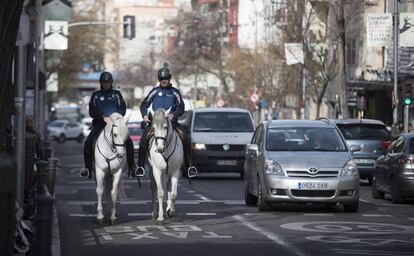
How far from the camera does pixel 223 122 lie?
118ft

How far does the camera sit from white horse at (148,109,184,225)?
18.8m

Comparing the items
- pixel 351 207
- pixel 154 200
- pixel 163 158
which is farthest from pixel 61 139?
pixel 163 158

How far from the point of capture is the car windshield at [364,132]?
109 ft

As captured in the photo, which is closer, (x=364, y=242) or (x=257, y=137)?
(x=364, y=242)

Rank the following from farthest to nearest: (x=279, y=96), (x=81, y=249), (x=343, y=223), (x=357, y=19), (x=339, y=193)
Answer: (x=279, y=96)
(x=357, y=19)
(x=339, y=193)
(x=343, y=223)
(x=81, y=249)

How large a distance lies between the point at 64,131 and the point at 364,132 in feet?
214

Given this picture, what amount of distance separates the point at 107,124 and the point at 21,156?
3.10 meters

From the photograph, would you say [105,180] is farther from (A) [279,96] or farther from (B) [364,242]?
(A) [279,96]

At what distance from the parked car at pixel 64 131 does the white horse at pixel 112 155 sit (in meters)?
75.0

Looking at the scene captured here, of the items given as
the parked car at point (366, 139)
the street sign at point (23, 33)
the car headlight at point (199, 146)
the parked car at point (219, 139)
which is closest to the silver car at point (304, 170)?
the street sign at point (23, 33)

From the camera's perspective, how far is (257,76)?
76188mm

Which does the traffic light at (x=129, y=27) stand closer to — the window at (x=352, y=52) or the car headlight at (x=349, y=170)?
the window at (x=352, y=52)

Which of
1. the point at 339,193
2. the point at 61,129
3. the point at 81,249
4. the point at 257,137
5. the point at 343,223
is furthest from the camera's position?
the point at 61,129

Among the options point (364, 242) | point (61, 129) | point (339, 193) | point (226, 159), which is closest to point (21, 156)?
point (364, 242)
